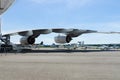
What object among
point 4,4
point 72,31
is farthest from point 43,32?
point 4,4

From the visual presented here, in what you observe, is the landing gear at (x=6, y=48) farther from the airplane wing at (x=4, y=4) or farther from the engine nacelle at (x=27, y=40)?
the airplane wing at (x=4, y=4)

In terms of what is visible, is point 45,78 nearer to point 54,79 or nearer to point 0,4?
point 54,79

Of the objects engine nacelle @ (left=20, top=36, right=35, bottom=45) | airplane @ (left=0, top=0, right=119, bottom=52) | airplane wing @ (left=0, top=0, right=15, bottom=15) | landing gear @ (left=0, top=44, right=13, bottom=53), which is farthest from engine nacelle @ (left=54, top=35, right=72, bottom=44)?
airplane wing @ (left=0, top=0, right=15, bottom=15)

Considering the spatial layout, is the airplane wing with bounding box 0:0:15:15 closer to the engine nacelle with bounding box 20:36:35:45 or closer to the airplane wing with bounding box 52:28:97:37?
the airplane wing with bounding box 52:28:97:37

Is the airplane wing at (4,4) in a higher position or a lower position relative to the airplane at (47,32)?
higher

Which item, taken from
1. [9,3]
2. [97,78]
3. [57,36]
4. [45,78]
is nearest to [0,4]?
[9,3]

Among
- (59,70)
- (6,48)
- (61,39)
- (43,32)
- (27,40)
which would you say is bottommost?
(6,48)

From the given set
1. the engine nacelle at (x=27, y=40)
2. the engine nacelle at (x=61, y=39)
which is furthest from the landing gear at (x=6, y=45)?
the engine nacelle at (x=61, y=39)

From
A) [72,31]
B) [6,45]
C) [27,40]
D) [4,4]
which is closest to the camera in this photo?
[4,4]

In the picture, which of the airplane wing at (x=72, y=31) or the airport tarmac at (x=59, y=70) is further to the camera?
the airplane wing at (x=72, y=31)

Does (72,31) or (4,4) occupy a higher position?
(4,4)

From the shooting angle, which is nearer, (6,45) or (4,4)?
(4,4)

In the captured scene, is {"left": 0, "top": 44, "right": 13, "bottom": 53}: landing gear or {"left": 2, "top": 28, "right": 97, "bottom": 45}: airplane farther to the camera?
{"left": 0, "top": 44, "right": 13, "bottom": 53}: landing gear

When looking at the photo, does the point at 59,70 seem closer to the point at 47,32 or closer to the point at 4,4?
the point at 4,4
